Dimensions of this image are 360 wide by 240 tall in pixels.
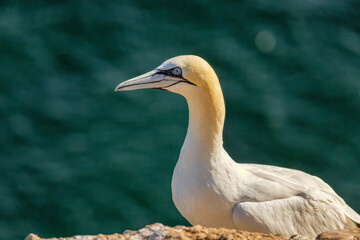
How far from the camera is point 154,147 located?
1221cm

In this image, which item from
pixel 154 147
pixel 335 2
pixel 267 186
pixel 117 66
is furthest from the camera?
pixel 335 2

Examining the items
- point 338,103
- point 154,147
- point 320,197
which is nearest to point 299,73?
point 338,103

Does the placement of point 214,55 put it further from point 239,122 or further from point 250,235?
point 250,235

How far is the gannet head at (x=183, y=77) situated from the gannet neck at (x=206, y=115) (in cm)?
4

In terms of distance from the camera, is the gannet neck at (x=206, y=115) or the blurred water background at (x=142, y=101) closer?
Answer: the gannet neck at (x=206, y=115)

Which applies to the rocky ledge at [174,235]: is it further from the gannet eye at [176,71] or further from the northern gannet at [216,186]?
the gannet eye at [176,71]

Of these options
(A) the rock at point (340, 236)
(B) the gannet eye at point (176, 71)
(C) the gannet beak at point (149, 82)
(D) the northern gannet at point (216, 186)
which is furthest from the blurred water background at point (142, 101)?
(A) the rock at point (340, 236)

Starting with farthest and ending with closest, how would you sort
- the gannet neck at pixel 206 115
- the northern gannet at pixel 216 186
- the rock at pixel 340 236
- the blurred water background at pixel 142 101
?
the blurred water background at pixel 142 101
the gannet neck at pixel 206 115
the northern gannet at pixel 216 186
the rock at pixel 340 236

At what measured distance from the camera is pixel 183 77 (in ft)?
24.1

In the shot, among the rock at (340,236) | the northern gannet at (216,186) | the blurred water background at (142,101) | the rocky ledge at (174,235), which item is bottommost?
the rocky ledge at (174,235)

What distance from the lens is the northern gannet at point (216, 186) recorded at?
7.27m

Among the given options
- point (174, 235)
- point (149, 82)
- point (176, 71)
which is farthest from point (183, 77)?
point (174, 235)

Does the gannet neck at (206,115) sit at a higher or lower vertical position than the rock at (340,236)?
higher

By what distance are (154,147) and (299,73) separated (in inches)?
119
